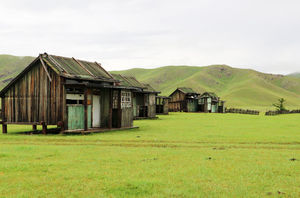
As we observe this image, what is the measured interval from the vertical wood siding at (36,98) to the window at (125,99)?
5682 mm

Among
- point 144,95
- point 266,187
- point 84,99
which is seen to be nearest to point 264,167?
point 266,187

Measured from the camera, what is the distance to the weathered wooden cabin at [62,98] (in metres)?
21.5

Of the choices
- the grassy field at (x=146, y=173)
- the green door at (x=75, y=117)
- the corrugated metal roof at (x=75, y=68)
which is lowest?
the grassy field at (x=146, y=173)

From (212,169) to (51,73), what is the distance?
1597 centimetres

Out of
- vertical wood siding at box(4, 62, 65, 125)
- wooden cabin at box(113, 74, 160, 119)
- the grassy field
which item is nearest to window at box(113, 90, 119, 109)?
vertical wood siding at box(4, 62, 65, 125)

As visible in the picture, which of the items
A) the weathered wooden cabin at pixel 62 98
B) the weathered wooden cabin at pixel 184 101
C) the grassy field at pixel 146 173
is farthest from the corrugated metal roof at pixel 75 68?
Answer: the weathered wooden cabin at pixel 184 101

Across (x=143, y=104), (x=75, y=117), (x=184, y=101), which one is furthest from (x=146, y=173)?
(x=184, y=101)

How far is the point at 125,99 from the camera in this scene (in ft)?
85.0

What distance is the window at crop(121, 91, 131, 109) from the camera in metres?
25.5

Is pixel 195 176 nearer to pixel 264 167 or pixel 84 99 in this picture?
pixel 264 167

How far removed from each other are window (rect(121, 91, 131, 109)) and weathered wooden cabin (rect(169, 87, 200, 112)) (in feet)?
161

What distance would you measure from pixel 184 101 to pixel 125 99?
4979 cm

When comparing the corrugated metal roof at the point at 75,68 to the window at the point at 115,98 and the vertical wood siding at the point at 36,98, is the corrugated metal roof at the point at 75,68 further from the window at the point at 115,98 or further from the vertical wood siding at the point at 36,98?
the window at the point at 115,98

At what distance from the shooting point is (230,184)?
7.71m
